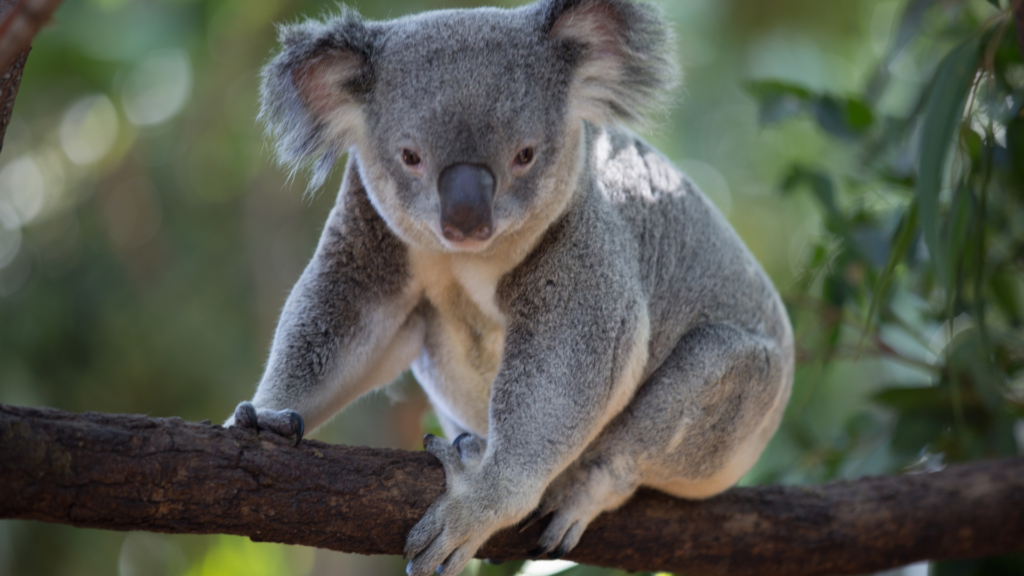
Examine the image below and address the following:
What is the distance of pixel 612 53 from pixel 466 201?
0.81 m

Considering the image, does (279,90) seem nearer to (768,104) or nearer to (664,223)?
(664,223)

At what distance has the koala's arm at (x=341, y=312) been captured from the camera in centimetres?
244

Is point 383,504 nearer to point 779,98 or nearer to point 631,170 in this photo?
point 631,170

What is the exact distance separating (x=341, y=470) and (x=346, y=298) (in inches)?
26.2

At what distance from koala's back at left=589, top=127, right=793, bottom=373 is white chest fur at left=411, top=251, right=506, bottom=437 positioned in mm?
518

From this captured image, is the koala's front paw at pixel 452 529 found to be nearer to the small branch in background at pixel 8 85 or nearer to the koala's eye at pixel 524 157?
the koala's eye at pixel 524 157

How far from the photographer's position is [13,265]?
8.38 m

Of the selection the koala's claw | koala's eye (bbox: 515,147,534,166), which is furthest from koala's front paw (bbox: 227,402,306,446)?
koala's eye (bbox: 515,147,534,166)

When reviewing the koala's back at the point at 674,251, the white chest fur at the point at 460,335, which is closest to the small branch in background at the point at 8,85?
the white chest fur at the point at 460,335

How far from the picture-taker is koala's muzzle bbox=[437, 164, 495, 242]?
6.75 feet

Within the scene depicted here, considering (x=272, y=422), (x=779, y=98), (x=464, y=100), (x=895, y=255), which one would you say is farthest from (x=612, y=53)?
(x=779, y=98)

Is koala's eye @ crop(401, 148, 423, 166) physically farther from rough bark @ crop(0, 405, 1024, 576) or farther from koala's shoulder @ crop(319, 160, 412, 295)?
rough bark @ crop(0, 405, 1024, 576)

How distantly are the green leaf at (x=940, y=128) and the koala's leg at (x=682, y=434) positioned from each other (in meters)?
0.65

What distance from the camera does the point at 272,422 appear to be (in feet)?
6.65
